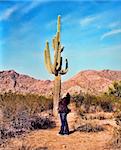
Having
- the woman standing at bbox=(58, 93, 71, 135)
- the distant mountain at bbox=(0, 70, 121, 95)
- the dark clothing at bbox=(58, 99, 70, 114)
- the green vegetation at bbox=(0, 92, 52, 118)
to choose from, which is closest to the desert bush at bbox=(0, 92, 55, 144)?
the green vegetation at bbox=(0, 92, 52, 118)

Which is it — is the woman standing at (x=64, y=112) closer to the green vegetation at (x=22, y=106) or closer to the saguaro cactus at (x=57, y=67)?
the green vegetation at (x=22, y=106)

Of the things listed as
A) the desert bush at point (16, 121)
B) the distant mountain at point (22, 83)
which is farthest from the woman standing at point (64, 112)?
the distant mountain at point (22, 83)

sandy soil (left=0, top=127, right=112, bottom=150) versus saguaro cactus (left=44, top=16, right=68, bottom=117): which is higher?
saguaro cactus (left=44, top=16, right=68, bottom=117)

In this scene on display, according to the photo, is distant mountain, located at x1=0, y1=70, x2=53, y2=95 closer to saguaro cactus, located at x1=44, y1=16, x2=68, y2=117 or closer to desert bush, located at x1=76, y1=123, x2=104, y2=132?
saguaro cactus, located at x1=44, y1=16, x2=68, y2=117

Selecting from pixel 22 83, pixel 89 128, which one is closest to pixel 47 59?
pixel 89 128

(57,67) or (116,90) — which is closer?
(57,67)

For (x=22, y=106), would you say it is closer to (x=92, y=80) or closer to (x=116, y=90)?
(x=116, y=90)

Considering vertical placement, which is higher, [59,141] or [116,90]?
[116,90]

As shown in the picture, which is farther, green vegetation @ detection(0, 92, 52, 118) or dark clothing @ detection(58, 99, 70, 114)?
green vegetation @ detection(0, 92, 52, 118)

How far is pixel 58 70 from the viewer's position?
19.1 meters

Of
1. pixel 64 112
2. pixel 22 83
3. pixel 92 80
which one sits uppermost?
pixel 92 80

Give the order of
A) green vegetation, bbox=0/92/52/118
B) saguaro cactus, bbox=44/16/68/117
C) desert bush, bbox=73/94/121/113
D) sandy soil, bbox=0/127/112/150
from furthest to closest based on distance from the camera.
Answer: desert bush, bbox=73/94/121/113 → saguaro cactus, bbox=44/16/68/117 → green vegetation, bbox=0/92/52/118 → sandy soil, bbox=0/127/112/150

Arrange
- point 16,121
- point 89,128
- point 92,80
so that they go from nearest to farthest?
point 16,121
point 89,128
point 92,80

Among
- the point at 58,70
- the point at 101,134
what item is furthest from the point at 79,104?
the point at 101,134
